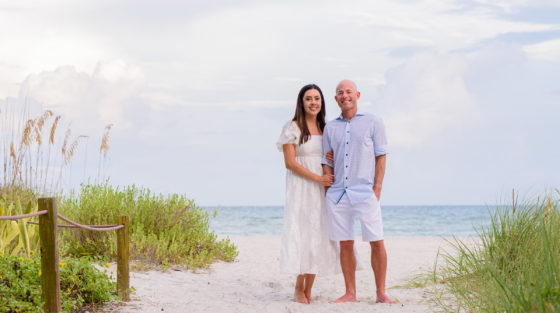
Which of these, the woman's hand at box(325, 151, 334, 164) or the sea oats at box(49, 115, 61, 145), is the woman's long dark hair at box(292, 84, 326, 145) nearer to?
the woman's hand at box(325, 151, 334, 164)

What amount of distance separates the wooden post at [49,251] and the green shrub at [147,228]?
3378 mm

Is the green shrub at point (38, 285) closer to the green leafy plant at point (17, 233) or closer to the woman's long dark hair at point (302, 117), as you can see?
the green leafy plant at point (17, 233)

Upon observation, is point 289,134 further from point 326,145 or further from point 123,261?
point 123,261

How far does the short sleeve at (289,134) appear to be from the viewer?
233 inches

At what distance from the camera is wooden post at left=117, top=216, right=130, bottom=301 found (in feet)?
19.6

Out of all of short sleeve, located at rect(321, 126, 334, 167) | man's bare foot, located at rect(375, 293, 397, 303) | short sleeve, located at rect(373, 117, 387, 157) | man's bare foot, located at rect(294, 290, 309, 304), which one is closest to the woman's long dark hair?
short sleeve, located at rect(321, 126, 334, 167)

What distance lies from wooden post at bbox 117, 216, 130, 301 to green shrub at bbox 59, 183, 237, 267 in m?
1.97

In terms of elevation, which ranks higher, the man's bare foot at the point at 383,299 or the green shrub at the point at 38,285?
the green shrub at the point at 38,285

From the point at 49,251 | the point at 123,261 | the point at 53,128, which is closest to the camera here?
the point at 49,251

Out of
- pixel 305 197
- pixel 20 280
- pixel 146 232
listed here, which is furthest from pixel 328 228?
pixel 146 232

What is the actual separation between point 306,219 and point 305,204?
0.52ft

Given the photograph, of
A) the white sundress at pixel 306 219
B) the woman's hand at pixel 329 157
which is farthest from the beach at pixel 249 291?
the woman's hand at pixel 329 157

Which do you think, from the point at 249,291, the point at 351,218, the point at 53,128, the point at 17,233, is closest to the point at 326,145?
the point at 351,218

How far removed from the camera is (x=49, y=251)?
4.63 meters
